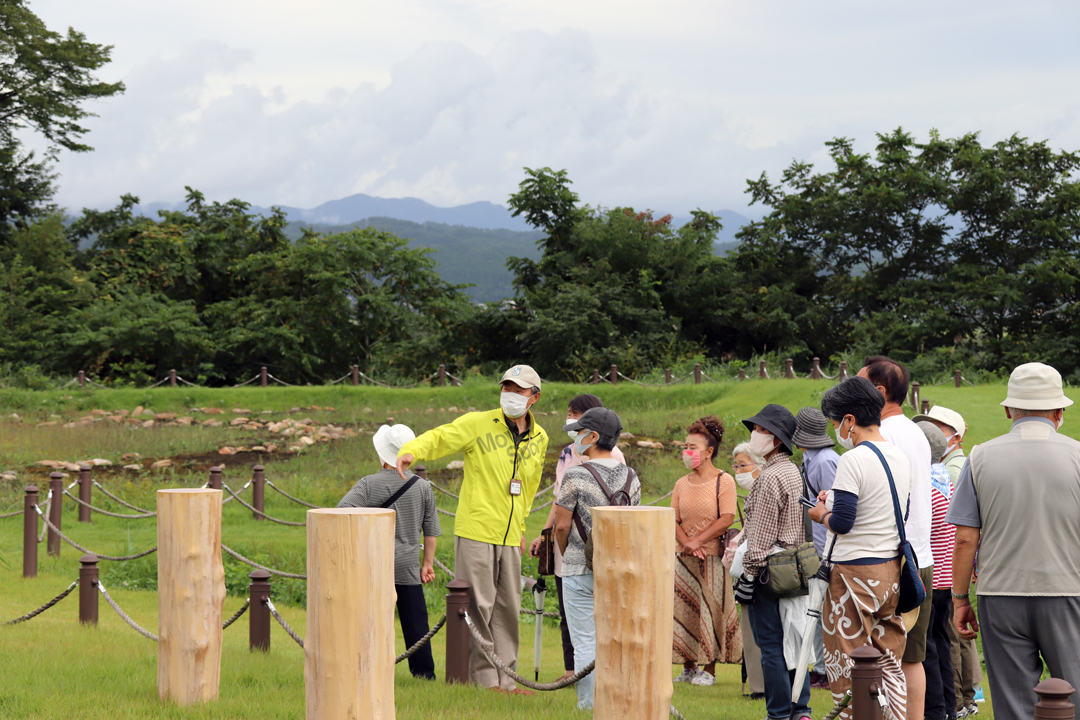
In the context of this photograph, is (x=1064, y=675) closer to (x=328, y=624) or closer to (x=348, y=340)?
(x=328, y=624)

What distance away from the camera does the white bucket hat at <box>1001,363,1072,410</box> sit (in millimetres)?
3803

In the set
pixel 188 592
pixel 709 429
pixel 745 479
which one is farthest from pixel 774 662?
pixel 188 592

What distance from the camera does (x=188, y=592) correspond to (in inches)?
170

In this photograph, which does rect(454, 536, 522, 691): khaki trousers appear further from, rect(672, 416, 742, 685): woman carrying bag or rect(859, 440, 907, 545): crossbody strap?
rect(859, 440, 907, 545): crossbody strap

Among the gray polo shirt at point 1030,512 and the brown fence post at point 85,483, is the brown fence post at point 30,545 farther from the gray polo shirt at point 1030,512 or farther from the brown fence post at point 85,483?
the gray polo shirt at point 1030,512

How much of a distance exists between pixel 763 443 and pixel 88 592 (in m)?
5.24

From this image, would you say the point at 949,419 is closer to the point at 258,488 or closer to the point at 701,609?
the point at 701,609

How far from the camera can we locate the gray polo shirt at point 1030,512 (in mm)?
3658

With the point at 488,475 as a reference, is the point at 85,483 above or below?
below

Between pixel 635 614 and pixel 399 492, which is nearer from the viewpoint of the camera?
A: pixel 635 614

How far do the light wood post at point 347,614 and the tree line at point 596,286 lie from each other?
23800 mm

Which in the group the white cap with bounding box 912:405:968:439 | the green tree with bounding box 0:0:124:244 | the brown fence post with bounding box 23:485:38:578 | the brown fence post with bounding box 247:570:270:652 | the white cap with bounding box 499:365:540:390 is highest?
the green tree with bounding box 0:0:124:244

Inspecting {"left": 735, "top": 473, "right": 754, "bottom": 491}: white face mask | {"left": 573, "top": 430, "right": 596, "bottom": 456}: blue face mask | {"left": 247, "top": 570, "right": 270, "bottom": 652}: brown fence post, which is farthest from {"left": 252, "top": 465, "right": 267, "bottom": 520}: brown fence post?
{"left": 735, "top": 473, "right": 754, "bottom": 491}: white face mask

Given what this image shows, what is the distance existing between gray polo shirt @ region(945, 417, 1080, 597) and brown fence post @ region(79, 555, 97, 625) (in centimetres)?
619
